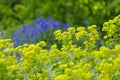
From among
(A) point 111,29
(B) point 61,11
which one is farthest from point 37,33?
(B) point 61,11

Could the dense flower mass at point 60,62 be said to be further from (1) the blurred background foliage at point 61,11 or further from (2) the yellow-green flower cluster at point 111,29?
(1) the blurred background foliage at point 61,11

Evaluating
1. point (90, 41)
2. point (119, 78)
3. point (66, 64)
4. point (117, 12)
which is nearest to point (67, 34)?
point (90, 41)

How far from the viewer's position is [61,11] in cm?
887

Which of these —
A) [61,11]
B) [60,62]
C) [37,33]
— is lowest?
[60,62]

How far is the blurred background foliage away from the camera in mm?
8391

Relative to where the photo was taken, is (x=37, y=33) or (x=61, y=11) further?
(x=61, y=11)

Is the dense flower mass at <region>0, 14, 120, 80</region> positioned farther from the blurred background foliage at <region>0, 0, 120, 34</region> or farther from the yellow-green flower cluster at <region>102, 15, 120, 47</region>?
the blurred background foliage at <region>0, 0, 120, 34</region>

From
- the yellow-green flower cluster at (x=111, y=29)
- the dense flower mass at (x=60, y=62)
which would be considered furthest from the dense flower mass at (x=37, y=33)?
the dense flower mass at (x=60, y=62)

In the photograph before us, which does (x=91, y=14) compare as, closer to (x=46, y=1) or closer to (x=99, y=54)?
(x=46, y=1)

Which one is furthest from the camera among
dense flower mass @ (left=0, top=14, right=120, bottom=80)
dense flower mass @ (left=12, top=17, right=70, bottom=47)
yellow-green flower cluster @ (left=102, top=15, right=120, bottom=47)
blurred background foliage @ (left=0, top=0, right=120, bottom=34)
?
blurred background foliage @ (left=0, top=0, right=120, bottom=34)

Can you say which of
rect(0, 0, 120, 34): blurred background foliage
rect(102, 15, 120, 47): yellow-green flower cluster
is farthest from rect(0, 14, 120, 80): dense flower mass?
rect(0, 0, 120, 34): blurred background foliage

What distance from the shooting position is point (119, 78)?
→ 3.11m

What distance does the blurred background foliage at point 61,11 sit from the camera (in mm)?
8391

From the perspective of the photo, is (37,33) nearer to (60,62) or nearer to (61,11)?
(60,62)
